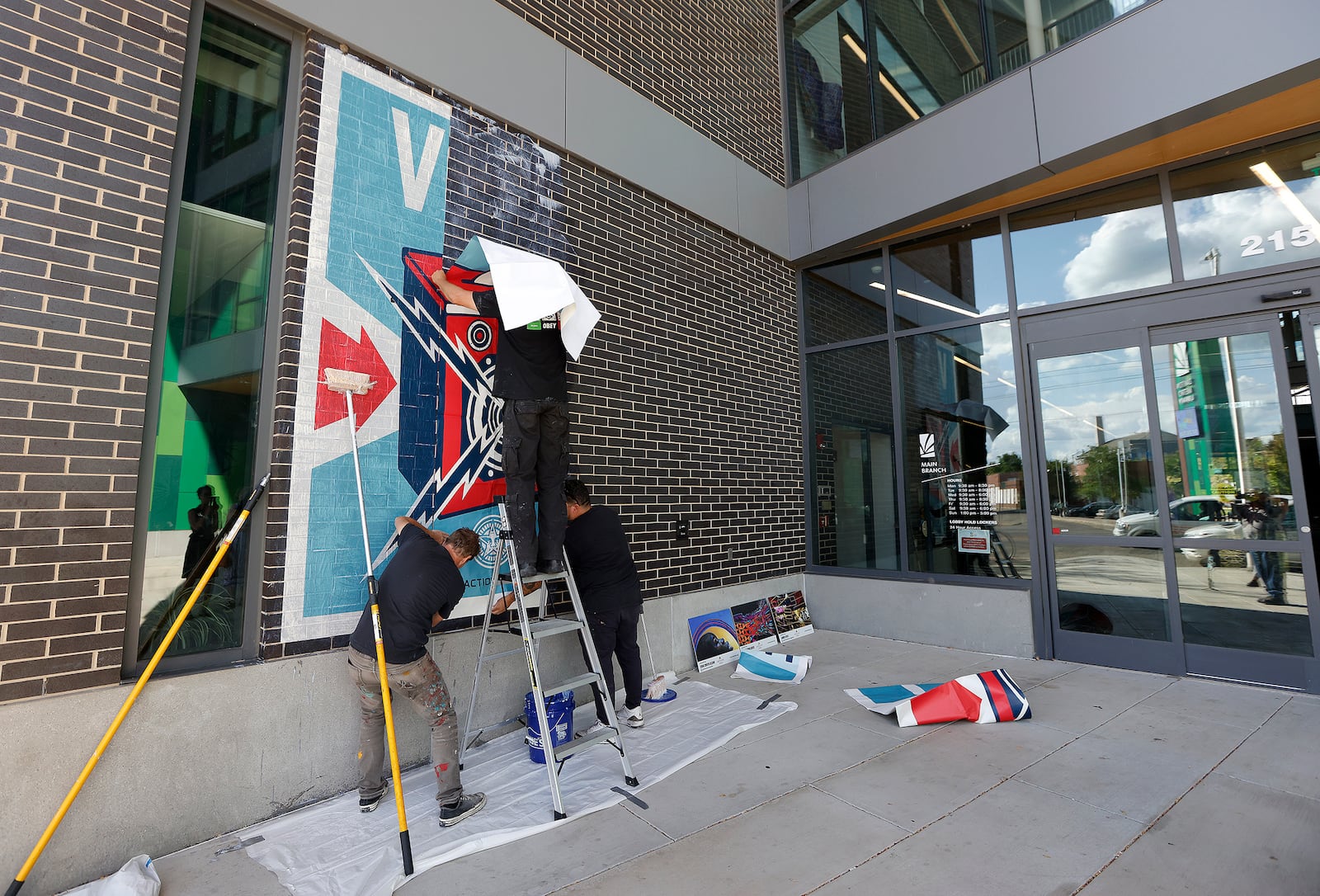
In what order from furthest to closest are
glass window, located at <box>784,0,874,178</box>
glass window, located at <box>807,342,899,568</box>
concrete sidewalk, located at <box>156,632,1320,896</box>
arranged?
glass window, located at <box>784,0,874,178</box>
glass window, located at <box>807,342,899,568</box>
concrete sidewalk, located at <box>156,632,1320,896</box>

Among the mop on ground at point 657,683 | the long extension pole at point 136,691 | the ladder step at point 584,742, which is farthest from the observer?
the mop on ground at point 657,683

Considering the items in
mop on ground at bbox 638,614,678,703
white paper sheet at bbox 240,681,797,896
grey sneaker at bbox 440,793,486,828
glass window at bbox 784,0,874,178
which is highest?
glass window at bbox 784,0,874,178

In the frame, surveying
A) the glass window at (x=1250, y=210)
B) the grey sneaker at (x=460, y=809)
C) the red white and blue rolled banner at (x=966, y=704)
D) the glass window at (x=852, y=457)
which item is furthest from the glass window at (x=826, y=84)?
the grey sneaker at (x=460, y=809)

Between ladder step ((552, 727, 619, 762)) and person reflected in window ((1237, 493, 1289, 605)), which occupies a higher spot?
person reflected in window ((1237, 493, 1289, 605))

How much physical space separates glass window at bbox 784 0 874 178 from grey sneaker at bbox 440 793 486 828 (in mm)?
7193

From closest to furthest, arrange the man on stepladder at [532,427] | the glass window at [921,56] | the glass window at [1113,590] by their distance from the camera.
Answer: the man on stepladder at [532,427], the glass window at [1113,590], the glass window at [921,56]

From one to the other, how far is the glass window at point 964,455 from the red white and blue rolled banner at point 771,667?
1.85 meters

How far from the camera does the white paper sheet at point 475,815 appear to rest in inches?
108

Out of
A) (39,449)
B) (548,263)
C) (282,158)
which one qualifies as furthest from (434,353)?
(39,449)

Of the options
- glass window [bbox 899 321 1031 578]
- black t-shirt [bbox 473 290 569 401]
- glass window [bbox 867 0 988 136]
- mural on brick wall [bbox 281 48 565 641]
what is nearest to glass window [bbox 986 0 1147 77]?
glass window [bbox 867 0 988 136]

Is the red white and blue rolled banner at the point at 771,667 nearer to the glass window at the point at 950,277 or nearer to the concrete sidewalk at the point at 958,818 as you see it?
the concrete sidewalk at the point at 958,818

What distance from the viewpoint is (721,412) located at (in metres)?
6.37

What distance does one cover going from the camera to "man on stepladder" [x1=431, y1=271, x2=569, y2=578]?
378 centimetres

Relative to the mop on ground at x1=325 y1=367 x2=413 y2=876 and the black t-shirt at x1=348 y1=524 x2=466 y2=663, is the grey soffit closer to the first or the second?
the mop on ground at x1=325 y1=367 x2=413 y2=876
